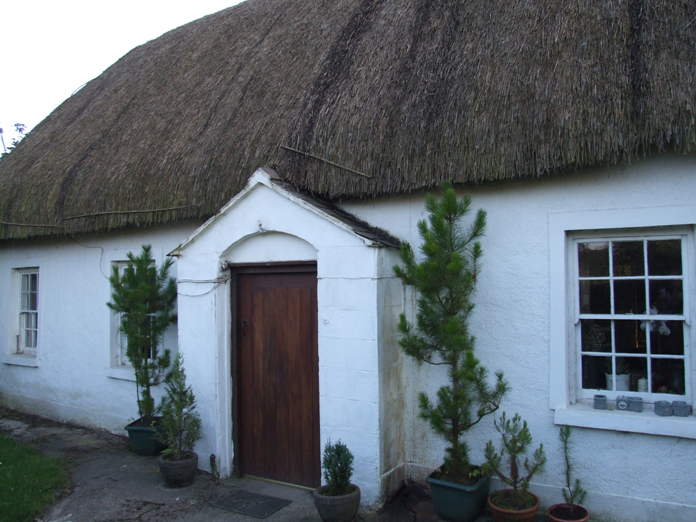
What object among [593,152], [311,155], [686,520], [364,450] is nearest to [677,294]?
[593,152]

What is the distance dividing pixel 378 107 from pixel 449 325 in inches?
96.9

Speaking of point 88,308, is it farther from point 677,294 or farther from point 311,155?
point 677,294

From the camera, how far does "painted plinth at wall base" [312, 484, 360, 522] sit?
4.39m

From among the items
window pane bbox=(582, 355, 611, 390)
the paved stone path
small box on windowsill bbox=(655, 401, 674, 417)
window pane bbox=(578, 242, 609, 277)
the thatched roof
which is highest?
the thatched roof

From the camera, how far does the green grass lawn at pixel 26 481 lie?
16.5 ft

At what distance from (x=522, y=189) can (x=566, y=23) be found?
1649 mm

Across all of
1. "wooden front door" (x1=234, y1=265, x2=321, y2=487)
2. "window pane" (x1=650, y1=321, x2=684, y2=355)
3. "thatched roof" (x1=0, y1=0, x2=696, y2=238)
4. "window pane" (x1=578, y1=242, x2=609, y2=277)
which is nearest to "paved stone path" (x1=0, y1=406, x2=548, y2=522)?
"wooden front door" (x1=234, y1=265, x2=321, y2=487)

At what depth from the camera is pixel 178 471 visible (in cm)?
547

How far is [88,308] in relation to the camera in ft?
26.6

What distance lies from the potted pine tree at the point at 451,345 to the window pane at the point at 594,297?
98 centimetres

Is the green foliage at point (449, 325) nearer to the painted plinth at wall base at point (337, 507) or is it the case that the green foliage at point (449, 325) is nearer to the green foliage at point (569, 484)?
the green foliage at point (569, 484)

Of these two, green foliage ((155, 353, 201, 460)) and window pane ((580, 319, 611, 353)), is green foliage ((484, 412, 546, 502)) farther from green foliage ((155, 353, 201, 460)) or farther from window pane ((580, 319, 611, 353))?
green foliage ((155, 353, 201, 460))

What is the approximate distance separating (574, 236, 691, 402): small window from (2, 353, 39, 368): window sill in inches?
338

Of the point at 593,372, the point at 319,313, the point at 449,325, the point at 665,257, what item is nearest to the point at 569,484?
the point at 593,372
